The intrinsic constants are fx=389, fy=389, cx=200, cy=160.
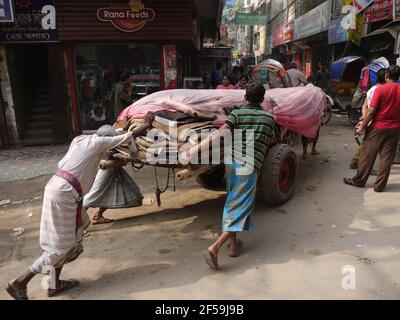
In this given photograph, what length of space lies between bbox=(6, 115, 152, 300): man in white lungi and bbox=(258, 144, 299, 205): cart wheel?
2032 millimetres

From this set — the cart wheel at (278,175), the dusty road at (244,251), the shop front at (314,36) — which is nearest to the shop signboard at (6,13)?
the dusty road at (244,251)

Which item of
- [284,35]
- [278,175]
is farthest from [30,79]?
[284,35]

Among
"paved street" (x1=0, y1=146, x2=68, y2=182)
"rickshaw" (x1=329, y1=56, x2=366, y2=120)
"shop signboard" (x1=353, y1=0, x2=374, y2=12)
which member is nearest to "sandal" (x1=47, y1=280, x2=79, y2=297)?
"paved street" (x1=0, y1=146, x2=68, y2=182)

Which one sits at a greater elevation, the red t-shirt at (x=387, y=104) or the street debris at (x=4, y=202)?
the red t-shirt at (x=387, y=104)

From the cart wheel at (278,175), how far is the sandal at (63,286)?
7.77 feet

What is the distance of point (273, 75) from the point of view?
8039 millimetres

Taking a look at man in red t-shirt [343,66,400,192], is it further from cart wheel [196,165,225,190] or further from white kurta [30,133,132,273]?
white kurta [30,133,132,273]

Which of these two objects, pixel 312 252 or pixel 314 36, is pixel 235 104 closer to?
pixel 312 252

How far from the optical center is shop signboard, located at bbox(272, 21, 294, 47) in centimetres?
2714

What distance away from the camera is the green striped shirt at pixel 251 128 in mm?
3521

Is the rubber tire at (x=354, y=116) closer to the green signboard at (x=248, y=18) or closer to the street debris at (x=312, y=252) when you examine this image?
the street debris at (x=312, y=252)

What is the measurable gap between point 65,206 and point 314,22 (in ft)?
67.3
